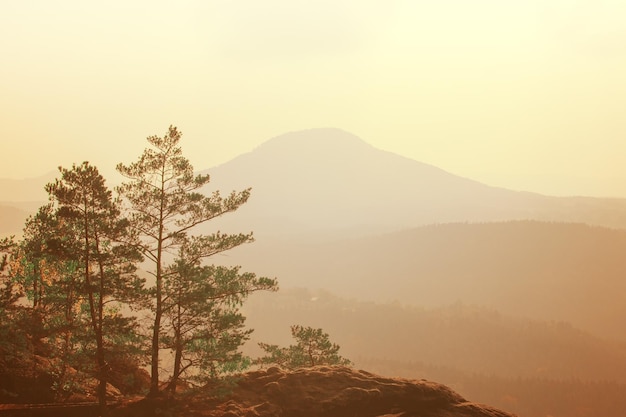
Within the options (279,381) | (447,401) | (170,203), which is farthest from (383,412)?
(170,203)

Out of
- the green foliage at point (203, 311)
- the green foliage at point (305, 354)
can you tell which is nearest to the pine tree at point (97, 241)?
the green foliage at point (203, 311)

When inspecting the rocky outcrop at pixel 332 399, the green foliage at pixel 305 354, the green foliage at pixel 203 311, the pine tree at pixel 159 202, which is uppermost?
the pine tree at pixel 159 202

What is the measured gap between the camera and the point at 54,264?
3083 cm

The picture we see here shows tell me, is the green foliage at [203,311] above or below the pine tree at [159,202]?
below

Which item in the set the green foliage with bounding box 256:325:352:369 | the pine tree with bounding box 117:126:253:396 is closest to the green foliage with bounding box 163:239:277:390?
the pine tree with bounding box 117:126:253:396

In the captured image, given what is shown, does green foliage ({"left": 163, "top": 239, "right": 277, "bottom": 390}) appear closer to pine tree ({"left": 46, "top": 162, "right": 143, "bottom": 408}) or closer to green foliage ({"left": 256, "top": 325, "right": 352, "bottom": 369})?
pine tree ({"left": 46, "top": 162, "right": 143, "bottom": 408})

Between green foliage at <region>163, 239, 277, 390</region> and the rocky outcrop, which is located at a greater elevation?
Result: green foliage at <region>163, 239, 277, 390</region>

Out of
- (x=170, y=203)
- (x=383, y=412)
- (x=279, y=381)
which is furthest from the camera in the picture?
(x=279, y=381)

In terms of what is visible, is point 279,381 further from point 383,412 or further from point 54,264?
point 54,264

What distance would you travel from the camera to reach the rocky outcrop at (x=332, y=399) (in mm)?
28469

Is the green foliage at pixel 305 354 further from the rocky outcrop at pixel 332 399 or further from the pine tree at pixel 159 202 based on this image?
the pine tree at pixel 159 202

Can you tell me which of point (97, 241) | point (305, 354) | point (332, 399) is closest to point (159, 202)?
point (97, 241)

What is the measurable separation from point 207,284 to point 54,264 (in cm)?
1055

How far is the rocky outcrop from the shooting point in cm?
2847
